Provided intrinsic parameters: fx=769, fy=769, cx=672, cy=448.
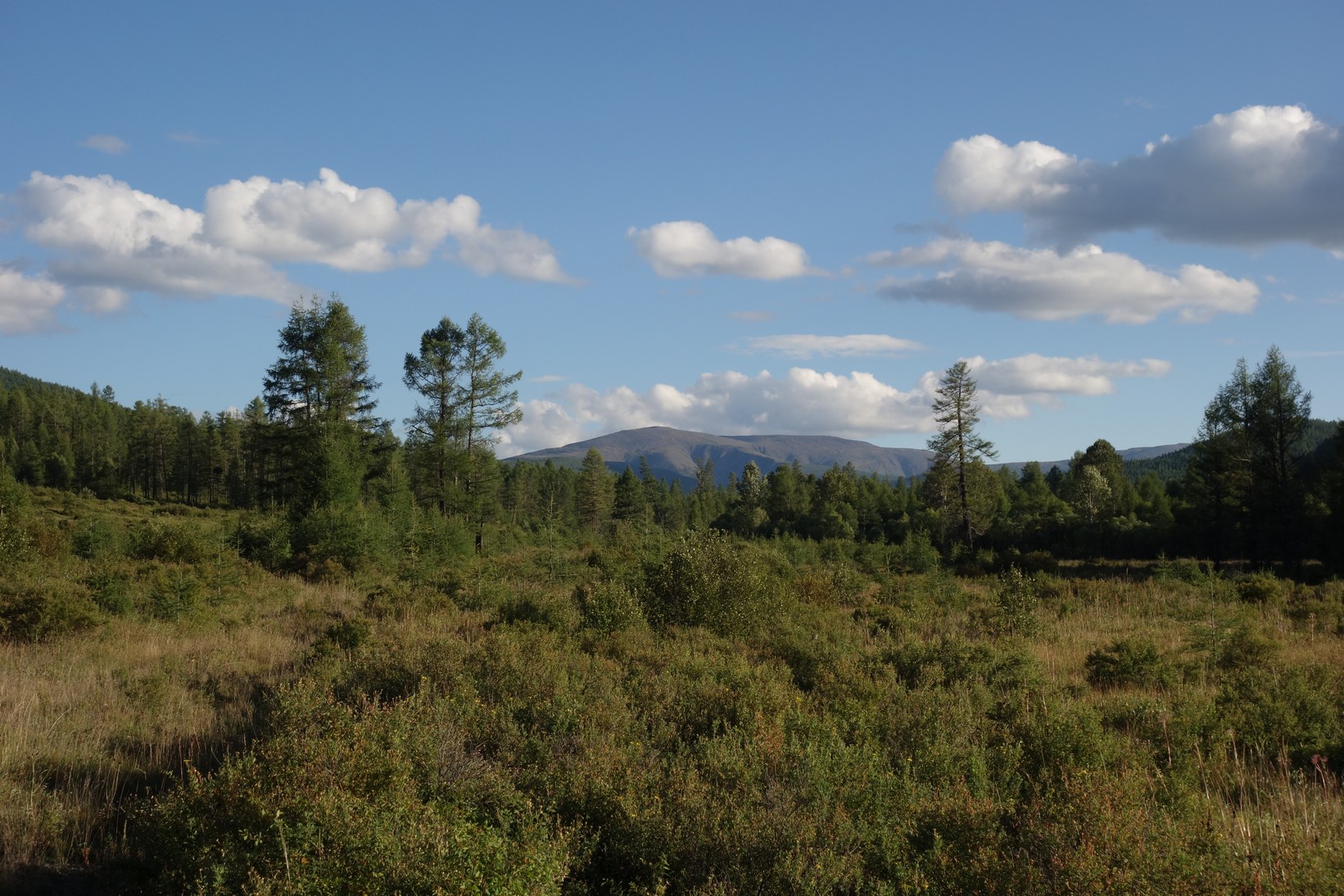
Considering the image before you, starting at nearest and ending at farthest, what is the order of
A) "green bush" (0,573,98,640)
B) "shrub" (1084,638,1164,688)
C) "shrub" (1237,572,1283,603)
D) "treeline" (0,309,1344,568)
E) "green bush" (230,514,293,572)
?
1. "shrub" (1084,638,1164,688)
2. "green bush" (0,573,98,640)
3. "shrub" (1237,572,1283,603)
4. "green bush" (230,514,293,572)
5. "treeline" (0,309,1344,568)

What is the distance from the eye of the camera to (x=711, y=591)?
40.7 feet

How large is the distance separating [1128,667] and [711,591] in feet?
19.1

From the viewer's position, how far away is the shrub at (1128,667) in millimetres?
9602

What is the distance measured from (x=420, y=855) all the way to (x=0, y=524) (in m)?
17.0

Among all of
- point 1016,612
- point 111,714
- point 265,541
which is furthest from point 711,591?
point 265,541

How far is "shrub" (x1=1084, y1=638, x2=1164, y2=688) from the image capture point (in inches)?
378

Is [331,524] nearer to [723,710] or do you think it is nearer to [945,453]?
[723,710]

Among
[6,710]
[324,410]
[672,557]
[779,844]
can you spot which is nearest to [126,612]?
[6,710]

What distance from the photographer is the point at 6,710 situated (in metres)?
7.41

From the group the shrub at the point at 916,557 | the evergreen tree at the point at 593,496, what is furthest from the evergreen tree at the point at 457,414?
the evergreen tree at the point at 593,496

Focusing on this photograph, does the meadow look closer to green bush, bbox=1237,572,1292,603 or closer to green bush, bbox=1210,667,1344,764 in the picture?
green bush, bbox=1210,667,1344,764

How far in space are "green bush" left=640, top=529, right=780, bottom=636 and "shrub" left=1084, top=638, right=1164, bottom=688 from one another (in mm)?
4681

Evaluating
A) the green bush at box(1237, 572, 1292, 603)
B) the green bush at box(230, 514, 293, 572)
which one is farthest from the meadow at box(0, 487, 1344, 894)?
the green bush at box(230, 514, 293, 572)

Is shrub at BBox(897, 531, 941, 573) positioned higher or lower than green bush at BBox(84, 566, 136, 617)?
lower
